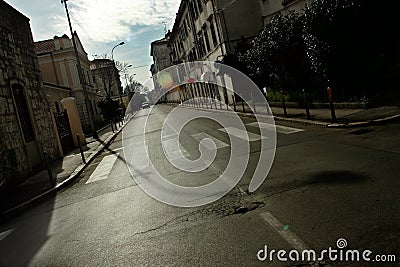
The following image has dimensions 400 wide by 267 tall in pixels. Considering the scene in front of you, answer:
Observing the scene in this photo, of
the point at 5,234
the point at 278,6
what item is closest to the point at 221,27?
the point at 278,6

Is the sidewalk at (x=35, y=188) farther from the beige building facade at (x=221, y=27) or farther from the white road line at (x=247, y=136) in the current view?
the beige building facade at (x=221, y=27)

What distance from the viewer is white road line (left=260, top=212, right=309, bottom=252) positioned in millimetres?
3514

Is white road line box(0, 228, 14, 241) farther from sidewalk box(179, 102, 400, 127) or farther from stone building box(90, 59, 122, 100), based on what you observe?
stone building box(90, 59, 122, 100)

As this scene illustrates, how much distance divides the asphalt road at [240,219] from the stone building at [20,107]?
376 cm

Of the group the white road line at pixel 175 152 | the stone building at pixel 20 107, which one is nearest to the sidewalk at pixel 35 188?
the stone building at pixel 20 107

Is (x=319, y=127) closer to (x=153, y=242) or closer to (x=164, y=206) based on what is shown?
(x=164, y=206)

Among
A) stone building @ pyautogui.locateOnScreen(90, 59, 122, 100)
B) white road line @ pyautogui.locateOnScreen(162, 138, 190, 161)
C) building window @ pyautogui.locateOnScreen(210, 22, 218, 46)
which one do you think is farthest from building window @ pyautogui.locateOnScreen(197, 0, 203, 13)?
white road line @ pyautogui.locateOnScreen(162, 138, 190, 161)

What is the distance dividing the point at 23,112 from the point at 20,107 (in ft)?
0.82

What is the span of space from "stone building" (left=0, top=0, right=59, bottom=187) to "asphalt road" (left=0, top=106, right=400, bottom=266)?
12.3 ft

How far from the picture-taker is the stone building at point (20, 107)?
10703 millimetres

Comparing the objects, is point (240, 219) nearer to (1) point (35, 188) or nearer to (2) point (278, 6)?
(1) point (35, 188)

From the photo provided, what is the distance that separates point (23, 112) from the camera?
12.7 meters

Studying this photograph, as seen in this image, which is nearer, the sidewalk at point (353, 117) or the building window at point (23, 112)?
the sidewalk at point (353, 117)

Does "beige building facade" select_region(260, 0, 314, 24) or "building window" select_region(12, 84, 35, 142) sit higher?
"beige building facade" select_region(260, 0, 314, 24)
